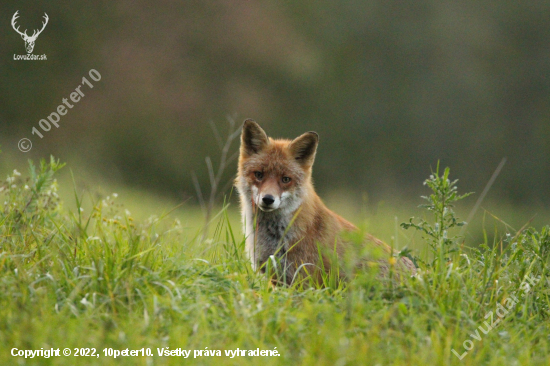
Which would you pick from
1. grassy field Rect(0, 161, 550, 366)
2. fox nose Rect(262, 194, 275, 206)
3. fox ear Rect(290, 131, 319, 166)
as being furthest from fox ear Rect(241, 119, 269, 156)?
grassy field Rect(0, 161, 550, 366)

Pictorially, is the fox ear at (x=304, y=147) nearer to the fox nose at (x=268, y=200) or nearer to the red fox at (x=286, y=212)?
the red fox at (x=286, y=212)

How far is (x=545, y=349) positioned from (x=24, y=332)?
267 cm

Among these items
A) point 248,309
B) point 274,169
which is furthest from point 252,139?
point 248,309

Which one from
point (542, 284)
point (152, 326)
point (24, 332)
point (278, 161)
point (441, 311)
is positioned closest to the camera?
point (24, 332)

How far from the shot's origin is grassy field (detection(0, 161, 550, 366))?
2482mm

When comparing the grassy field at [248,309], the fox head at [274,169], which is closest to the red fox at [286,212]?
the fox head at [274,169]

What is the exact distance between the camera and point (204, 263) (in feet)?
12.3

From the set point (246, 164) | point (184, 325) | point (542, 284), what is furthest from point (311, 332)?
point (246, 164)

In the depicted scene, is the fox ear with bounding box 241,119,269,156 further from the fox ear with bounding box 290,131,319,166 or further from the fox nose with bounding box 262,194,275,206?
the fox nose with bounding box 262,194,275,206

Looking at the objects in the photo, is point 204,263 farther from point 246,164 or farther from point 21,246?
point 246,164

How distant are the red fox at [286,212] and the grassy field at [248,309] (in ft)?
2.39

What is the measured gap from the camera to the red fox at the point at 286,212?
449cm

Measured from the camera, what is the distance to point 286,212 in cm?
486

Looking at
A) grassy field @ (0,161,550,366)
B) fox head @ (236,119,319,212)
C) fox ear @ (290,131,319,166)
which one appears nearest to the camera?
grassy field @ (0,161,550,366)
